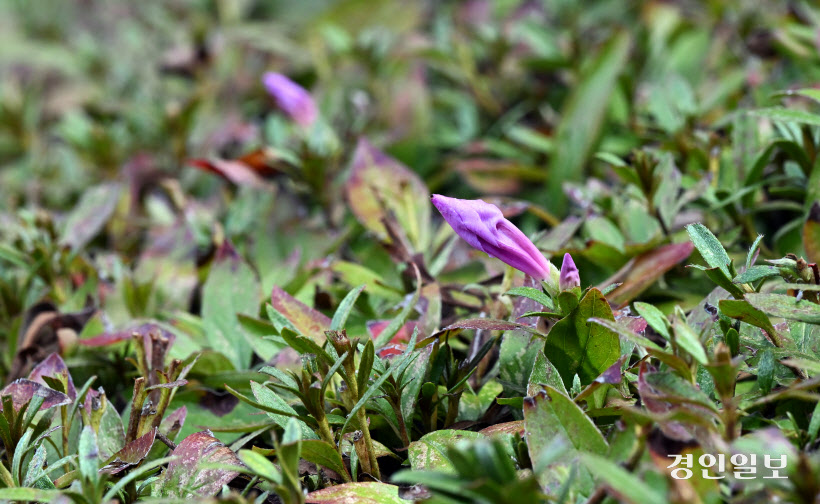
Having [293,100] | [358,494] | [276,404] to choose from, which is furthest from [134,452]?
[293,100]

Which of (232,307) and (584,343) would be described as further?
(232,307)

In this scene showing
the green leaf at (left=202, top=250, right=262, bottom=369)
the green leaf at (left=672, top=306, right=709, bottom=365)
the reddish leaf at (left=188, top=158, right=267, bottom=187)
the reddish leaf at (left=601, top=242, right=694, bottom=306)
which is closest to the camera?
the green leaf at (left=672, top=306, right=709, bottom=365)

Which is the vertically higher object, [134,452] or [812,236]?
[812,236]

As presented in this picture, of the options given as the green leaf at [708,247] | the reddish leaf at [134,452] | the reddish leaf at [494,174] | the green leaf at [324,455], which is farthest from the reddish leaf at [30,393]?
the reddish leaf at [494,174]

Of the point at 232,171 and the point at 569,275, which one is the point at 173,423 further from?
the point at 232,171

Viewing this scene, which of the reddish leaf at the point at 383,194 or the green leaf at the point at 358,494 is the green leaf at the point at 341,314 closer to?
the green leaf at the point at 358,494

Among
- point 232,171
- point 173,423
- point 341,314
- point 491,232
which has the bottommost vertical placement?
point 173,423

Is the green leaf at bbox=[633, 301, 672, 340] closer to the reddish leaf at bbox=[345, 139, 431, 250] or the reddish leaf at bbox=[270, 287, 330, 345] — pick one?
the reddish leaf at bbox=[270, 287, 330, 345]

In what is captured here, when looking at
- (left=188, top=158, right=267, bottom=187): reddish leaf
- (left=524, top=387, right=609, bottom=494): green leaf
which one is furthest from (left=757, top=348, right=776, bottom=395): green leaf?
(left=188, top=158, right=267, bottom=187): reddish leaf
